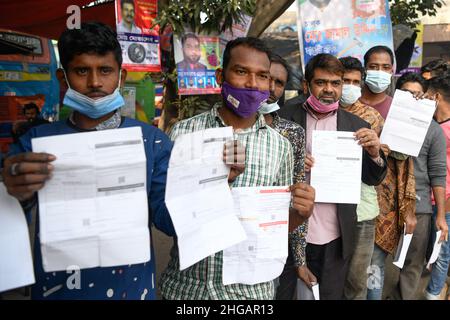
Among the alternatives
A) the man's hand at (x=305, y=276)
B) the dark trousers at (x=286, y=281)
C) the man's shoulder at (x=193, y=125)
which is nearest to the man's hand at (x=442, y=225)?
the dark trousers at (x=286, y=281)

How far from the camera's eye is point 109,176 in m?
1.25

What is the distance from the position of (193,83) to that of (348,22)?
6.59 feet

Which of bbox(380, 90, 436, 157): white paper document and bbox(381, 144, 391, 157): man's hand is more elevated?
bbox(380, 90, 436, 157): white paper document

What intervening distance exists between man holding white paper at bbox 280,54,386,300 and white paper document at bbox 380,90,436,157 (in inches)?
11.7

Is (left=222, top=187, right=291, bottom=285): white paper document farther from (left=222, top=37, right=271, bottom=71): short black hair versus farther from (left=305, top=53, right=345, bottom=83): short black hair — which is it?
(left=305, top=53, right=345, bottom=83): short black hair

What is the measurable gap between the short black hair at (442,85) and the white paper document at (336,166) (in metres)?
1.73

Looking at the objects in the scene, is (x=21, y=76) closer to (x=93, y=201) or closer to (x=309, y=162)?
(x=309, y=162)

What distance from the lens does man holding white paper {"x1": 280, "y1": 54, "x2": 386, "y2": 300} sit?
2480 millimetres

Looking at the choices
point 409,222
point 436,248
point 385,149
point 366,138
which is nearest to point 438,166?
point 409,222

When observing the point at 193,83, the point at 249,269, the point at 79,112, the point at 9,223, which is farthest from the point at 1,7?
the point at 249,269

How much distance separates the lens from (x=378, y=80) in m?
3.16

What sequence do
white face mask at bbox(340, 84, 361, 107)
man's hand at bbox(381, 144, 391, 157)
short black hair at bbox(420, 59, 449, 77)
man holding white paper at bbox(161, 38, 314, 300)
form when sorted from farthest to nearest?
1. short black hair at bbox(420, 59, 449, 77)
2. white face mask at bbox(340, 84, 361, 107)
3. man's hand at bbox(381, 144, 391, 157)
4. man holding white paper at bbox(161, 38, 314, 300)

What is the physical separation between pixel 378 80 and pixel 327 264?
152 centimetres

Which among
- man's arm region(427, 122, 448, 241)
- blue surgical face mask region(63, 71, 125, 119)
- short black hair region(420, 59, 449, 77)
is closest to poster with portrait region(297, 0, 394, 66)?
short black hair region(420, 59, 449, 77)
